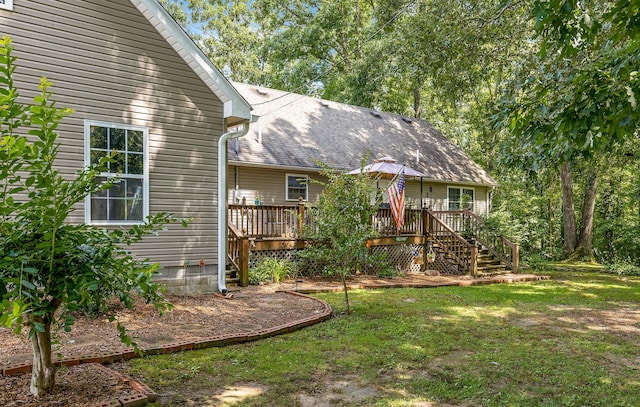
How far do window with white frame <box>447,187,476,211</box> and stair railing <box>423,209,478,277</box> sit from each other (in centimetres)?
465

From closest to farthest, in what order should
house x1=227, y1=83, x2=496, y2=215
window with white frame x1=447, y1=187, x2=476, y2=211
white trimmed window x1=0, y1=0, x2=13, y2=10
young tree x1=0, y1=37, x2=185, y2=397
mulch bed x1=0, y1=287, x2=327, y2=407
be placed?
young tree x1=0, y1=37, x2=185, y2=397
mulch bed x1=0, y1=287, x2=327, y2=407
white trimmed window x1=0, y1=0, x2=13, y2=10
house x1=227, y1=83, x2=496, y2=215
window with white frame x1=447, y1=187, x2=476, y2=211

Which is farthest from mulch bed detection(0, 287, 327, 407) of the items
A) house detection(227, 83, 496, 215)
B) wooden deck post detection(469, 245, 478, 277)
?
wooden deck post detection(469, 245, 478, 277)

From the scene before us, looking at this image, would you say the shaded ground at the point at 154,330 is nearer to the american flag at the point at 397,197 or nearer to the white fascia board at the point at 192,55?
the american flag at the point at 397,197

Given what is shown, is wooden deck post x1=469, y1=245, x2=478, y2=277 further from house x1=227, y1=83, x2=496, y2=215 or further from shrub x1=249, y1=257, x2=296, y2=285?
shrub x1=249, y1=257, x2=296, y2=285

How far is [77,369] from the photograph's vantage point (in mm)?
4273

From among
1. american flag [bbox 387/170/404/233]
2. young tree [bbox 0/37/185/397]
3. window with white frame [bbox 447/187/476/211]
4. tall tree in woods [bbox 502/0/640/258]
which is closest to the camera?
young tree [bbox 0/37/185/397]

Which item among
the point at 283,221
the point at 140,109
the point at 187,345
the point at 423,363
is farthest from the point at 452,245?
the point at 187,345

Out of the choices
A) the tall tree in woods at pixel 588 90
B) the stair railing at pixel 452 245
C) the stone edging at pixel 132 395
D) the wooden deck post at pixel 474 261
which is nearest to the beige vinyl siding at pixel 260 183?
the stair railing at pixel 452 245

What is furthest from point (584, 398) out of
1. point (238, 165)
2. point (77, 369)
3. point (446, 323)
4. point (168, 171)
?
point (238, 165)

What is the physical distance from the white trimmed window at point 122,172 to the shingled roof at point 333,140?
4.53 m

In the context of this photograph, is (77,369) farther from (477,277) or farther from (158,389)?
(477,277)

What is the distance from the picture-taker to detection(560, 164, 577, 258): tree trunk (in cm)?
1866

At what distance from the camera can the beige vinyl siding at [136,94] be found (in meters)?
7.12

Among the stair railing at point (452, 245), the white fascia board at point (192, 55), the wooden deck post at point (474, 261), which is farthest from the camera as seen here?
the stair railing at point (452, 245)
